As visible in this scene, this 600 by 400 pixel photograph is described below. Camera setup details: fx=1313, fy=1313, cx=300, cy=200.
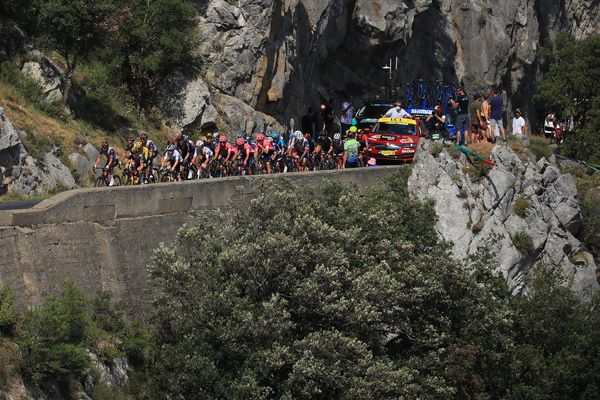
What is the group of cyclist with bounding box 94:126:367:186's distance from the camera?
2959cm

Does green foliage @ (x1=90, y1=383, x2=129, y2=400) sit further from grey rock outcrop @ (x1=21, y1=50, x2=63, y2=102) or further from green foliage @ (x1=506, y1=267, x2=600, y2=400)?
grey rock outcrop @ (x1=21, y1=50, x2=63, y2=102)

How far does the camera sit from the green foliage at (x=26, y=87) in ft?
116

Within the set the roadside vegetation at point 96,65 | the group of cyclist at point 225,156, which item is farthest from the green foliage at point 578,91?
the group of cyclist at point 225,156

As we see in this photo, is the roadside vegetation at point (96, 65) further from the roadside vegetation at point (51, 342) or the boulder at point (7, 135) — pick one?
the roadside vegetation at point (51, 342)

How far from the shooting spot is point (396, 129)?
35.8 meters

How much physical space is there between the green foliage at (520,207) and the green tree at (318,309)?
7.34 meters

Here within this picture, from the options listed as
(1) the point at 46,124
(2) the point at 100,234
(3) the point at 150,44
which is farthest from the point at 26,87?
(2) the point at 100,234

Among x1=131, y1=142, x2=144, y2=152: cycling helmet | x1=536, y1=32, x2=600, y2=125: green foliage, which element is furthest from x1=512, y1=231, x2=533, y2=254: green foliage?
x1=536, y1=32, x2=600, y2=125: green foliage

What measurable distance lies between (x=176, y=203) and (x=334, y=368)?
5.67 meters

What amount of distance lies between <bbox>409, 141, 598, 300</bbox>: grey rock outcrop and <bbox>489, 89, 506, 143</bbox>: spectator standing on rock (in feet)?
2.88

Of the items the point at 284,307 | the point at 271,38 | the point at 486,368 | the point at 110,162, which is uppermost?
the point at 271,38

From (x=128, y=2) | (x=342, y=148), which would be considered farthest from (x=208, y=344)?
(x=128, y=2)

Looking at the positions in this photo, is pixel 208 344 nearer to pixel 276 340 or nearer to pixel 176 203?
pixel 276 340

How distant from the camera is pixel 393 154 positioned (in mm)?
35188
